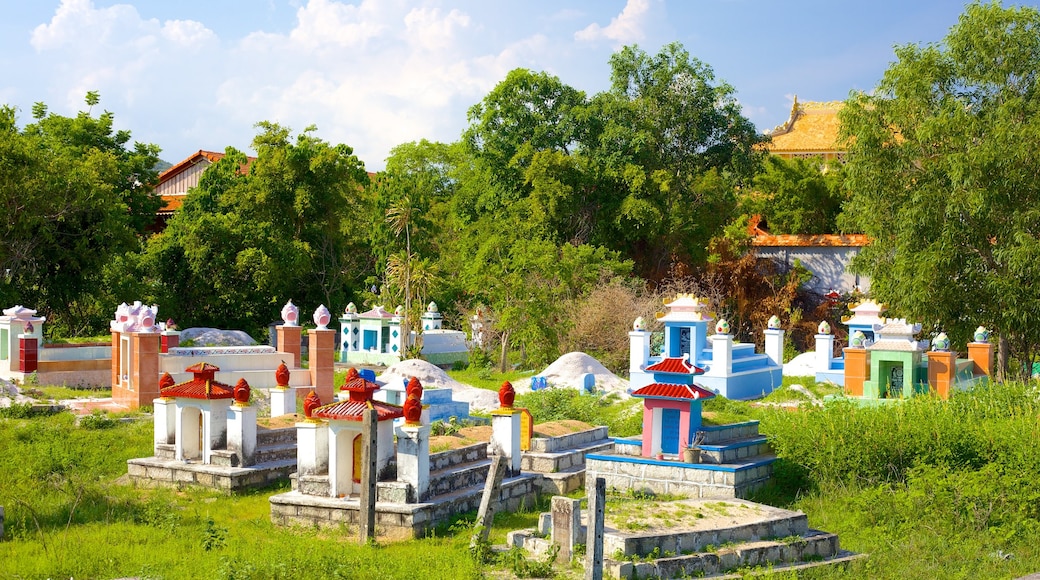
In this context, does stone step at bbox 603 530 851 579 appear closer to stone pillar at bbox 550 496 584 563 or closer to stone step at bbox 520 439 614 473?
stone pillar at bbox 550 496 584 563

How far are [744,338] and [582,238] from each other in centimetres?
708

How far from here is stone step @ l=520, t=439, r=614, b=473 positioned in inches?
590

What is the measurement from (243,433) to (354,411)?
2925mm

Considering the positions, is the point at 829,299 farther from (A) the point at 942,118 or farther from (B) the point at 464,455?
(B) the point at 464,455

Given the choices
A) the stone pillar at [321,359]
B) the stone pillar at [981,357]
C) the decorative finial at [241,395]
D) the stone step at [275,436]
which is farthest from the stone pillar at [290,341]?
the stone pillar at [981,357]

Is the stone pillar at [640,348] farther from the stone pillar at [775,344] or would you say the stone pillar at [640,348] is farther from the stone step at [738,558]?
the stone step at [738,558]

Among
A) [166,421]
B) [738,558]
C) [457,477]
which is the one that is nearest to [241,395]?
[166,421]

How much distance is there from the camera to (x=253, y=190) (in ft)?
113

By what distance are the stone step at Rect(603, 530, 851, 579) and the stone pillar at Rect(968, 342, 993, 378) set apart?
13348 millimetres

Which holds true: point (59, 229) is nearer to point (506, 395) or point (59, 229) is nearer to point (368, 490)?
point (506, 395)

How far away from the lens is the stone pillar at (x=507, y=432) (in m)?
13.9

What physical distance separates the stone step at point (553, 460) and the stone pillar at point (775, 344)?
41.8 feet

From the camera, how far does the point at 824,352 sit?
87.8 ft

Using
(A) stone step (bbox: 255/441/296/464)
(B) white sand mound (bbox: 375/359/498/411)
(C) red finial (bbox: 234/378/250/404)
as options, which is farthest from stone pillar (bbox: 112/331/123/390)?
(C) red finial (bbox: 234/378/250/404)
